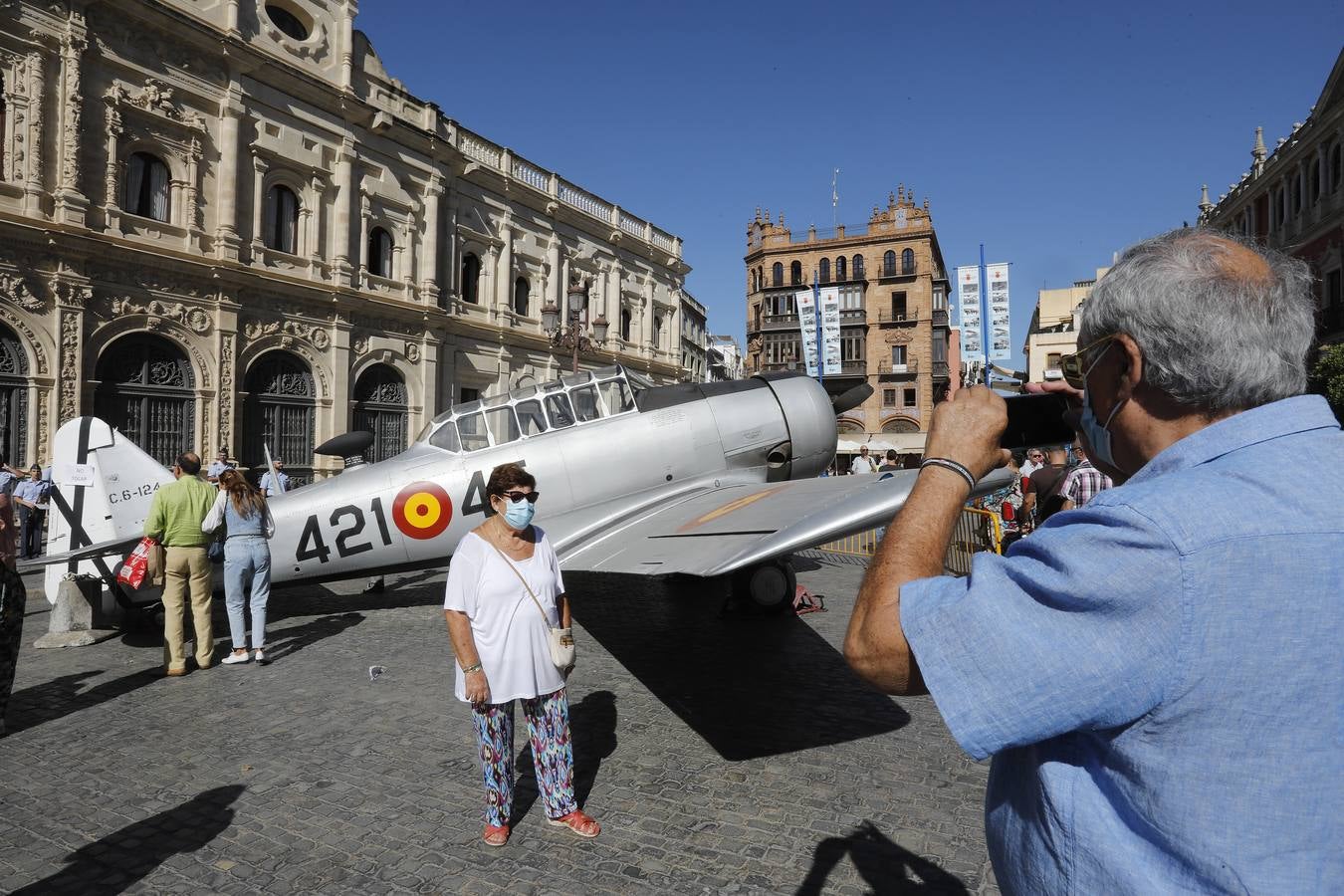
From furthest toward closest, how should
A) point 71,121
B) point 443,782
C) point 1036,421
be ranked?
point 71,121
point 443,782
point 1036,421

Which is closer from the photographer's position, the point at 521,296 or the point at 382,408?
the point at 382,408

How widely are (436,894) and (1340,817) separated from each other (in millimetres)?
3270

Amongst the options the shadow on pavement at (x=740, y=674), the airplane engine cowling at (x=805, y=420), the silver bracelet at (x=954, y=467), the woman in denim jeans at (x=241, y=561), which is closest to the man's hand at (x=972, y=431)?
the silver bracelet at (x=954, y=467)

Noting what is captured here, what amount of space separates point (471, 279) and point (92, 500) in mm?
20626

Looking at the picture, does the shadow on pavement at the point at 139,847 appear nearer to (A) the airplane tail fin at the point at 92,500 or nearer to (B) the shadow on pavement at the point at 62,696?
(B) the shadow on pavement at the point at 62,696

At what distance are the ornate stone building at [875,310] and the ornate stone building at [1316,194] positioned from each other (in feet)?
60.8

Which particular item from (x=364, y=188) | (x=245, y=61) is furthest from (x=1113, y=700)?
(x=364, y=188)

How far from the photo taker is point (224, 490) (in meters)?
6.54

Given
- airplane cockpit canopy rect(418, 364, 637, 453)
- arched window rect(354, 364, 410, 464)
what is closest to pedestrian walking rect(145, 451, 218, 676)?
airplane cockpit canopy rect(418, 364, 637, 453)

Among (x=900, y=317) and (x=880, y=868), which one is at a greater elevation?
(x=900, y=317)

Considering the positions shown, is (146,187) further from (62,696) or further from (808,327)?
(808,327)

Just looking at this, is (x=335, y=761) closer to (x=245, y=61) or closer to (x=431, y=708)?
(x=431, y=708)

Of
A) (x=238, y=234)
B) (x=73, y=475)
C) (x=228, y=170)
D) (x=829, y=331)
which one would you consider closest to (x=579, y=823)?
(x=73, y=475)

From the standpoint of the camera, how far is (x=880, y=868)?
3.27 meters
